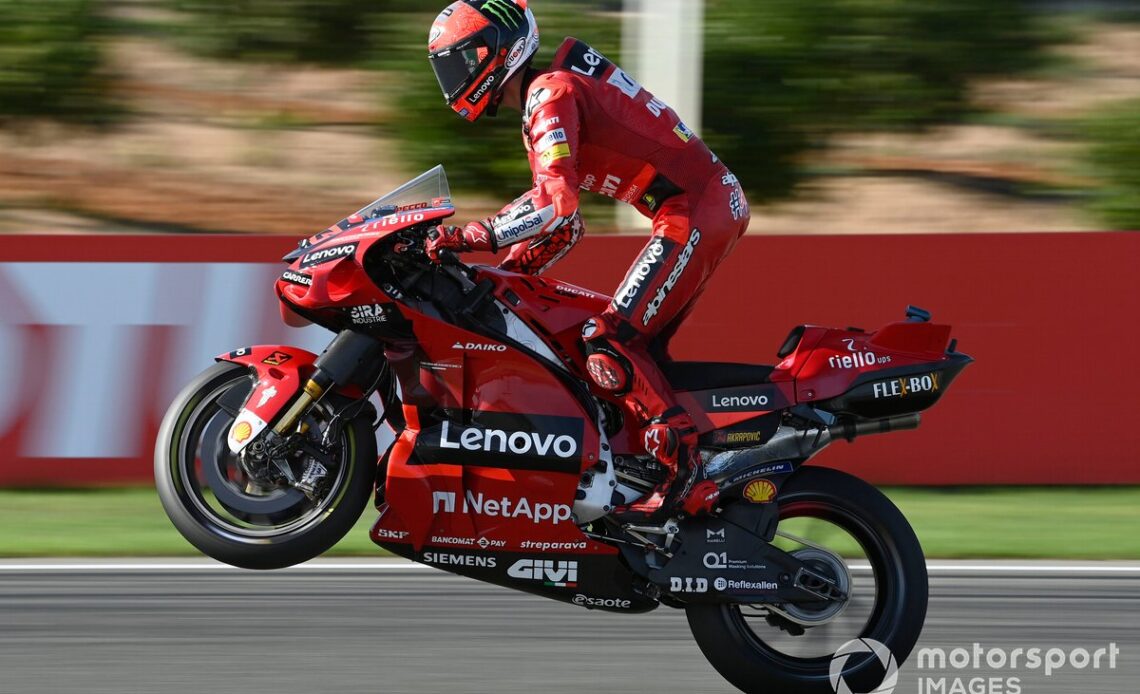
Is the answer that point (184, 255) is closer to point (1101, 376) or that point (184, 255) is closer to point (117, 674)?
point (117, 674)

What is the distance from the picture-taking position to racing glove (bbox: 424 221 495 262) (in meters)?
4.61

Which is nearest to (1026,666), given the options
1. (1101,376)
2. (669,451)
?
(669,451)

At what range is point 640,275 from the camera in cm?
498

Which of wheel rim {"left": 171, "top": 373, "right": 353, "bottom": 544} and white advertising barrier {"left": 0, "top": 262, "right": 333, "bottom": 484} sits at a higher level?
wheel rim {"left": 171, "top": 373, "right": 353, "bottom": 544}

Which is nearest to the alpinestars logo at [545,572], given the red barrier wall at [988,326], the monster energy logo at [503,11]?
the monster energy logo at [503,11]

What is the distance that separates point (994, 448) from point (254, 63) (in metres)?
7.53

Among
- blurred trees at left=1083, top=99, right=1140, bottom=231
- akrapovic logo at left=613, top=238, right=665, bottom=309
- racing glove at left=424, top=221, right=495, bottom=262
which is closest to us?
racing glove at left=424, top=221, right=495, bottom=262

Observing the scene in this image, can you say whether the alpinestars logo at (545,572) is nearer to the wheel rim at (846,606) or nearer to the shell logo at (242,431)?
the wheel rim at (846,606)

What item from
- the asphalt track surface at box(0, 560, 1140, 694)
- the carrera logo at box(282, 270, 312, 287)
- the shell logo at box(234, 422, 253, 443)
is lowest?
the asphalt track surface at box(0, 560, 1140, 694)

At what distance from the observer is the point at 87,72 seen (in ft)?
41.6

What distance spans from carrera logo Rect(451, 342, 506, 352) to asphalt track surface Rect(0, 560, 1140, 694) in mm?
1093

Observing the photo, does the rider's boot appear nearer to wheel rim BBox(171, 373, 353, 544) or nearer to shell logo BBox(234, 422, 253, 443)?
wheel rim BBox(171, 373, 353, 544)

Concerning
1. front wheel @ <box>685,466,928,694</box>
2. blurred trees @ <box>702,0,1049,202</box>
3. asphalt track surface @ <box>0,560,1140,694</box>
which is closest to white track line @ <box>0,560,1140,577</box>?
asphalt track surface @ <box>0,560,1140,694</box>

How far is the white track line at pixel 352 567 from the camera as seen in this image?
6.48 m
